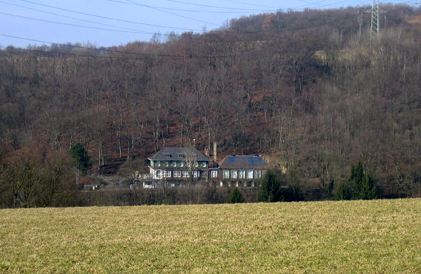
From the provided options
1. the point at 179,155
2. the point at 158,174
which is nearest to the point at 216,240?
the point at 158,174

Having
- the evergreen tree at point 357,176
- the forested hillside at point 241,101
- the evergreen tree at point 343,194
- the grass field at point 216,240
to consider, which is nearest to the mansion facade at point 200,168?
the forested hillside at point 241,101

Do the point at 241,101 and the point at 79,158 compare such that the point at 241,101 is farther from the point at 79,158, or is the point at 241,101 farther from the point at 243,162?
the point at 79,158

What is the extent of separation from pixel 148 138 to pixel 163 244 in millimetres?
48970

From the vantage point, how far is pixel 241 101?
6078 cm

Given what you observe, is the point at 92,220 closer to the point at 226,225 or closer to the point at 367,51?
the point at 226,225

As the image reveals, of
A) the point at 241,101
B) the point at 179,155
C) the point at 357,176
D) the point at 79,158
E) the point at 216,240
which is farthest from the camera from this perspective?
the point at 241,101

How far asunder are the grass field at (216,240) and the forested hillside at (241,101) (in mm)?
23966

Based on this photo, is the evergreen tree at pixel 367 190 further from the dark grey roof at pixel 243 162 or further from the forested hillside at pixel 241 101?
the dark grey roof at pixel 243 162

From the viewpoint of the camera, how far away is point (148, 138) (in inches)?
2223

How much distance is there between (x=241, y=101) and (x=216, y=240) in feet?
174

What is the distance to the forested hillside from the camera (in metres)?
42.0

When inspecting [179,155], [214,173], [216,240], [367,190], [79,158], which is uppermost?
[216,240]

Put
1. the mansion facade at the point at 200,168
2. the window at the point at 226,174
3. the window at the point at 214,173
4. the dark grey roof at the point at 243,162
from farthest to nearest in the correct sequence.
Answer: the window at the point at 214,173
the window at the point at 226,174
the dark grey roof at the point at 243,162
the mansion facade at the point at 200,168

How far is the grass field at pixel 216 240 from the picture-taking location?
671 cm
